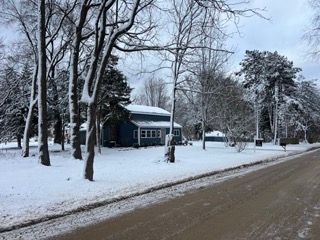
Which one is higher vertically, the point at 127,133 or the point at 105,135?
the point at 127,133

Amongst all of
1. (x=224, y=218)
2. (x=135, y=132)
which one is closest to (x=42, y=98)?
(x=224, y=218)

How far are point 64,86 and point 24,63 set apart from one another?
223 inches

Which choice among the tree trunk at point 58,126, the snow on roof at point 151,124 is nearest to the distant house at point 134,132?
the snow on roof at point 151,124

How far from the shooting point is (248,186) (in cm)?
1538

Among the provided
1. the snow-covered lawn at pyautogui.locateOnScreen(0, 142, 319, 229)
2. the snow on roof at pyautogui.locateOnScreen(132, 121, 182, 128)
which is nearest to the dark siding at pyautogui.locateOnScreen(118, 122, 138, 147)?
the snow on roof at pyautogui.locateOnScreen(132, 121, 182, 128)

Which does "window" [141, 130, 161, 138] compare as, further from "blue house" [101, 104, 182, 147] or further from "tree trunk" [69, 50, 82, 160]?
"tree trunk" [69, 50, 82, 160]

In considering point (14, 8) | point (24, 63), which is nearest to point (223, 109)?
point (24, 63)

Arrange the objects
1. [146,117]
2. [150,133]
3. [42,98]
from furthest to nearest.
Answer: [146,117]
[150,133]
[42,98]

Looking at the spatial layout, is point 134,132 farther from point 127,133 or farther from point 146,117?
point 146,117

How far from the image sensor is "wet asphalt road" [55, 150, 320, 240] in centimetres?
800

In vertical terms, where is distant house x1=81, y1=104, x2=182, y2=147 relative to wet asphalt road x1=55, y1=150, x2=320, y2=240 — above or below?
above

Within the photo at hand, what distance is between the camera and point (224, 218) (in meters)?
9.47

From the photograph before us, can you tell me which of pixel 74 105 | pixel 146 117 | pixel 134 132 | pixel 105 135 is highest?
pixel 146 117

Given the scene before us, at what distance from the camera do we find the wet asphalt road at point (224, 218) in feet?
26.2
